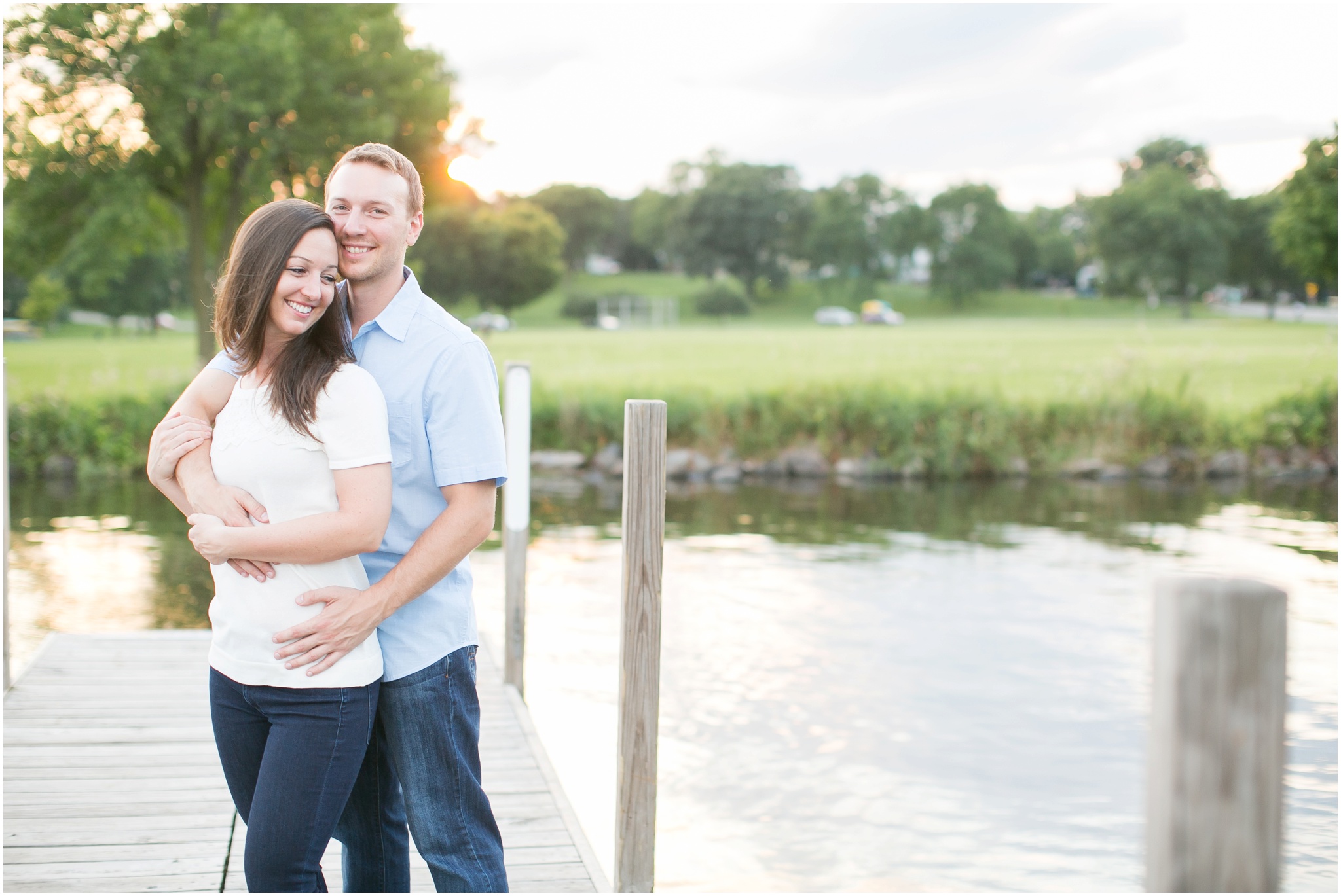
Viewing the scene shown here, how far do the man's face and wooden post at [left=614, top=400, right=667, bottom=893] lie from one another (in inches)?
30.1

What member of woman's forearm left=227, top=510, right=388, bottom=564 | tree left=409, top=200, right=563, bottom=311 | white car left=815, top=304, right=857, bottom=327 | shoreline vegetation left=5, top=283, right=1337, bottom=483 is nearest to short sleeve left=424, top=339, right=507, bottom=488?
woman's forearm left=227, top=510, right=388, bottom=564

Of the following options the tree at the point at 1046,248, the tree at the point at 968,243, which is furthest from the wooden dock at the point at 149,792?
the tree at the point at 1046,248

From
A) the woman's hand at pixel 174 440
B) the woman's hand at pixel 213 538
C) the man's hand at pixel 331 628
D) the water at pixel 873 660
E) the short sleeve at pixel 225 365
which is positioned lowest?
the water at pixel 873 660

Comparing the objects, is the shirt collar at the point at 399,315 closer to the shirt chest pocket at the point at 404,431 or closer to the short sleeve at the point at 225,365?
the shirt chest pocket at the point at 404,431

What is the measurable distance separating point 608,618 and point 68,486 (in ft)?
35.4

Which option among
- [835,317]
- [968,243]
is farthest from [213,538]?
[968,243]

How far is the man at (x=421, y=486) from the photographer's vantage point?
7.98 ft

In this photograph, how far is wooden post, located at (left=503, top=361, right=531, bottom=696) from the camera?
564 centimetres

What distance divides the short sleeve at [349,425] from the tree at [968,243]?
81.3 m

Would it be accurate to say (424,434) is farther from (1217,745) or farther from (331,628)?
(1217,745)

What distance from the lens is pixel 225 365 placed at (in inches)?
98.5

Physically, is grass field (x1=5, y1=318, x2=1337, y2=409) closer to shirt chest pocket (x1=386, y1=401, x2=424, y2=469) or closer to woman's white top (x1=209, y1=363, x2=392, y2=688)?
shirt chest pocket (x1=386, y1=401, x2=424, y2=469)

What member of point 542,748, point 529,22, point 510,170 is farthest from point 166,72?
point 542,748

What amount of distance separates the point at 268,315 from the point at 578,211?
323 feet
